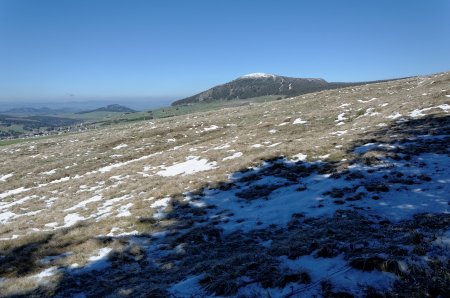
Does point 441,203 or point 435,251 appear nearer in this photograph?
point 435,251

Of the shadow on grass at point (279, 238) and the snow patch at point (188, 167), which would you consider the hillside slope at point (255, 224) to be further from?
the snow patch at point (188, 167)

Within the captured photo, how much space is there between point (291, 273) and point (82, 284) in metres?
6.06

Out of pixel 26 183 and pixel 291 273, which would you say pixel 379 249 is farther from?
pixel 26 183

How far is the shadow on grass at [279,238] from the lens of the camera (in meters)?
7.42

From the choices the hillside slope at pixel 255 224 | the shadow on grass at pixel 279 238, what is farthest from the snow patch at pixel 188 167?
the shadow on grass at pixel 279 238

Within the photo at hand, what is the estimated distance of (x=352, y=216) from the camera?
→ 11281mm

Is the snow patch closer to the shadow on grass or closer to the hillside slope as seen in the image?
the hillside slope

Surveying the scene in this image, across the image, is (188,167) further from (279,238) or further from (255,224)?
(279,238)

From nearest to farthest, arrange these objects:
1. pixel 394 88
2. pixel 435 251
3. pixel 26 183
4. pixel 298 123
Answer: pixel 435 251
pixel 26 183
pixel 298 123
pixel 394 88

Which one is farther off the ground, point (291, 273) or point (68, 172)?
point (291, 273)

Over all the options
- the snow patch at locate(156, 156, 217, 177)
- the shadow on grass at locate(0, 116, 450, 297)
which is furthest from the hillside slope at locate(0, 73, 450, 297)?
the snow patch at locate(156, 156, 217, 177)

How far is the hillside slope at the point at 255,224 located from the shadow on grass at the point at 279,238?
43 mm

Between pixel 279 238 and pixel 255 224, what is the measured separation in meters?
1.91

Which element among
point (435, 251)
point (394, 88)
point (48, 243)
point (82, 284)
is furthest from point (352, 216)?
point (394, 88)
